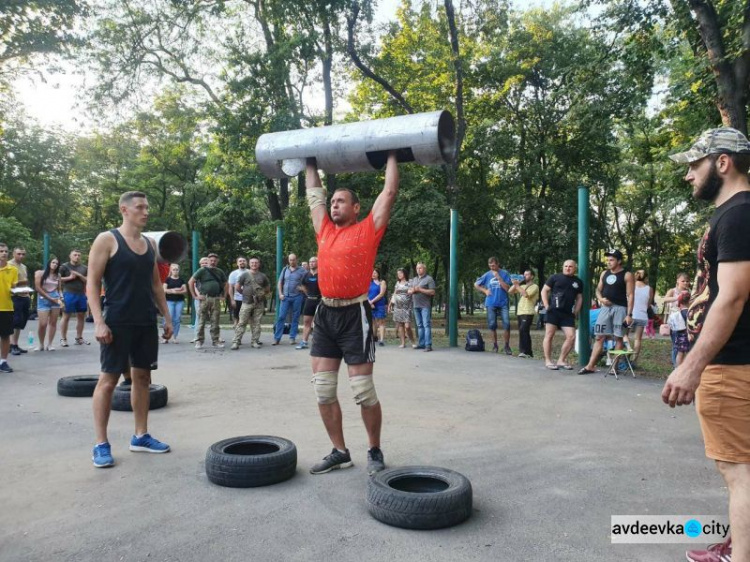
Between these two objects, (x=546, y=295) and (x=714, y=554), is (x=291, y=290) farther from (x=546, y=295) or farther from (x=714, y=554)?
(x=714, y=554)

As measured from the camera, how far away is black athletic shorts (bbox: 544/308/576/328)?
9078 millimetres

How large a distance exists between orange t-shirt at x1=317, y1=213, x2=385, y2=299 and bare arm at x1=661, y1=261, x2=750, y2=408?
2190mm

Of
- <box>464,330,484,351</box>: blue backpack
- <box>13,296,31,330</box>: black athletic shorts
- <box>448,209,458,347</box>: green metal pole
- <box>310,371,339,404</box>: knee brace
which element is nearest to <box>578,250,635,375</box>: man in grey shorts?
<box>464,330,484,351</box>: blue backpack

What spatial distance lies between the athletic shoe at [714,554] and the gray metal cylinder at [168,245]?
14.2 feet

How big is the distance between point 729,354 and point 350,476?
261cm

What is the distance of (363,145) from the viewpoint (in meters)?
3.90

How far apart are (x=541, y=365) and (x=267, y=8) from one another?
1835cm

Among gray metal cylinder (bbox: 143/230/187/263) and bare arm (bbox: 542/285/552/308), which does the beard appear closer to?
gray metal cylinder (bbox: 143/230/187/263)

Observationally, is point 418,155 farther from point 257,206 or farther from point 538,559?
point 257,206

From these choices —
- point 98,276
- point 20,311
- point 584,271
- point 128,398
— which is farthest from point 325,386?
point 20,311

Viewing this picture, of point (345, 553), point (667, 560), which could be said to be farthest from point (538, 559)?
point (345, 553)

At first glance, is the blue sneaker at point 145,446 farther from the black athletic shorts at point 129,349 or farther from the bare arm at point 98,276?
the bare arm at point 98,276

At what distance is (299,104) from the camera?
2158cm

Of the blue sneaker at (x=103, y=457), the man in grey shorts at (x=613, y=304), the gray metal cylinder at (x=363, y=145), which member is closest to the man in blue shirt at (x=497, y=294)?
the man in grey shorts at (x=613, y=304)
